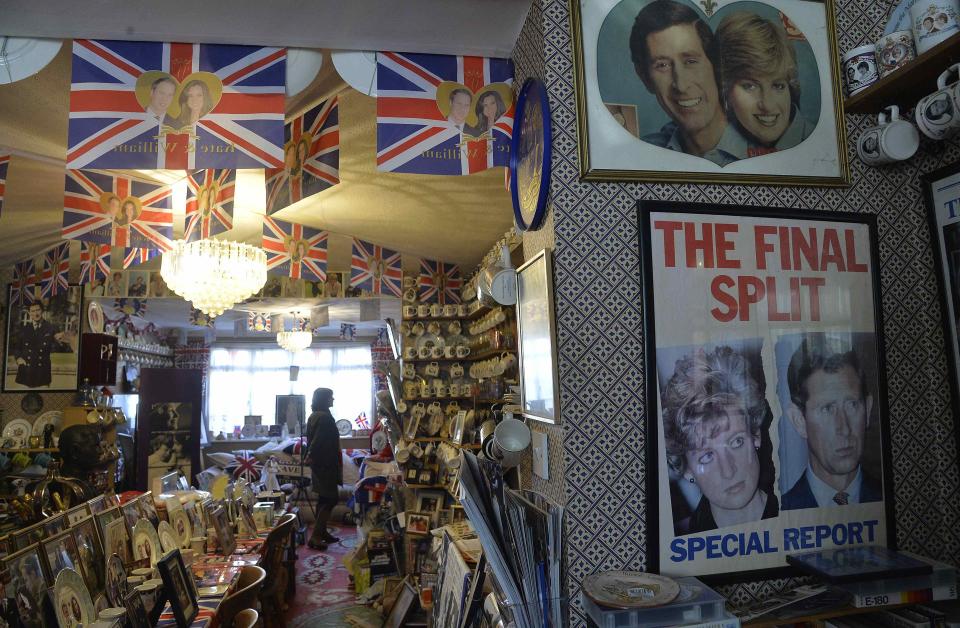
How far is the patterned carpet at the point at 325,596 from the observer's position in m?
5.32

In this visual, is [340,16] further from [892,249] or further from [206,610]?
[206,610]

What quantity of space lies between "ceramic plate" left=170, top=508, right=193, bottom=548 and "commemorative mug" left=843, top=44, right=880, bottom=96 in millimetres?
3932

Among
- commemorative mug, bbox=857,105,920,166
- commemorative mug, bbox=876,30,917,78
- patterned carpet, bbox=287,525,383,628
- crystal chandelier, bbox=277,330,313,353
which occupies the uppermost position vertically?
commemorative mug, bbox=876,30,917,78

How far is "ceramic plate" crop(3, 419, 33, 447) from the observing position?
7.46 metres

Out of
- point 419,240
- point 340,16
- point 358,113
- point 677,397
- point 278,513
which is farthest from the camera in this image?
point 419,240

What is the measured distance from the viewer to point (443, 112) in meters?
2.62

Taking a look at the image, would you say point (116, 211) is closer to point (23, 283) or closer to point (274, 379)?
point (23, 283)

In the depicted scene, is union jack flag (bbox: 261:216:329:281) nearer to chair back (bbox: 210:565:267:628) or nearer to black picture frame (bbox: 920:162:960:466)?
chair back (bbox: 210:565:267:628)

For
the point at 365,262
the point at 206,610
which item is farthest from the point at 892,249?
the point at 365,262

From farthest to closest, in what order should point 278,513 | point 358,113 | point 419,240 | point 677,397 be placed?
1. point 419,240
2. point 278,513
3. point 358,113
4. point 677,397

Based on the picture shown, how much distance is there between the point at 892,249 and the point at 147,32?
2852 mm

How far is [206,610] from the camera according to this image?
288 cm

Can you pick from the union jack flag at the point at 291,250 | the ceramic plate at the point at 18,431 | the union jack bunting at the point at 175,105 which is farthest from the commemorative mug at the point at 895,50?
the ceramic plate at the point at 18,431

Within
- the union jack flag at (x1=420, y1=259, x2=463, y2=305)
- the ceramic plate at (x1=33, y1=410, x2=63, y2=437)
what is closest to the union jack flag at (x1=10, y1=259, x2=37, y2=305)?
the ceramic plate at (x1=33, y1=410, x2=63, y2=437)
